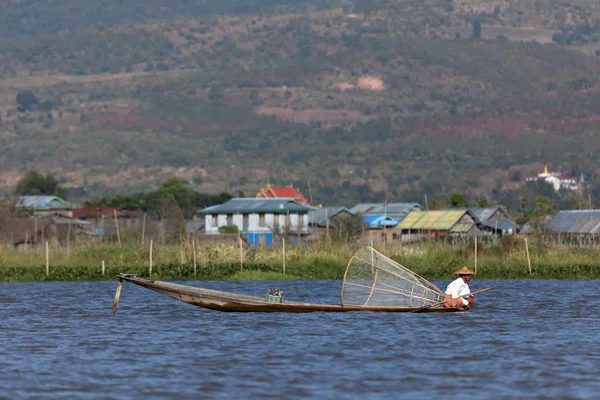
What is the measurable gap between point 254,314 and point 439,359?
8.74 metres

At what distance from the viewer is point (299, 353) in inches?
902

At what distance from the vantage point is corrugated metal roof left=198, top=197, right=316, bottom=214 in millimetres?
96250

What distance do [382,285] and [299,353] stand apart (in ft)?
20.4

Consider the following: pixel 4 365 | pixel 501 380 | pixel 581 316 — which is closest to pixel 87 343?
pixel 4 365

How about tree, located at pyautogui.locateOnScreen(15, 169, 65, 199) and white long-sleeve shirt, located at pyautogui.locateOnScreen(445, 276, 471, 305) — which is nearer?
white long-sleeve shirt, located at pyautogui.locateOnScreen(445, 276, 471, 305)

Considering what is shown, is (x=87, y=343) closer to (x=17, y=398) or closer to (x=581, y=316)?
(x=17, y=398)

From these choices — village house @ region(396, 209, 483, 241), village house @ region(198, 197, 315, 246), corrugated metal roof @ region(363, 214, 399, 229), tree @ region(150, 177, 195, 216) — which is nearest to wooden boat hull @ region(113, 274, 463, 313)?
village house @ region(396, 209, 483, 241)

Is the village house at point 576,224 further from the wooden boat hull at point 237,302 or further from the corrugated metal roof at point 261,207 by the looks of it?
the wooden boat hull at point 237,302

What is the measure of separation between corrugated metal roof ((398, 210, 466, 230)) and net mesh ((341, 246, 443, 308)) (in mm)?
50529

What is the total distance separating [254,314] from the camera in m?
29.9

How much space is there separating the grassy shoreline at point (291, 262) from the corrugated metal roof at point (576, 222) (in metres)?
23.6

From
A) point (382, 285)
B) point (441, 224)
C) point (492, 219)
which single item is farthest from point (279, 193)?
point (382, 285)

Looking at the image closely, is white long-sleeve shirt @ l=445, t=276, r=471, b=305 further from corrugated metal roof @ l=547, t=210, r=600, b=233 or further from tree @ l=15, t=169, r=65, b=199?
tree @ l=15, t=169, r=65, b=199

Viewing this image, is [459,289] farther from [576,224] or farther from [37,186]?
[37,186]
